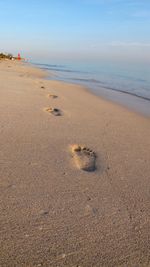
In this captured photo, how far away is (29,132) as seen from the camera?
3559 millimetres

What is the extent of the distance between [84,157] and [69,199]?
0.86 metres

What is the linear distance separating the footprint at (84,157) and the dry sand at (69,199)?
0.21 ft

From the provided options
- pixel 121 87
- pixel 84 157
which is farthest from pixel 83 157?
pixel 121 87

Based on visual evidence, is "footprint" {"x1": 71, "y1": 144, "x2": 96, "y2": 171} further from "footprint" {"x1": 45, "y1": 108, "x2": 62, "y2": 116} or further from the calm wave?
the calm wave

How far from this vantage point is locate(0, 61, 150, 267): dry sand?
1696 mm

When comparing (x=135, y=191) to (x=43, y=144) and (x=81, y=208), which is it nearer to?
(x=81, y=208)

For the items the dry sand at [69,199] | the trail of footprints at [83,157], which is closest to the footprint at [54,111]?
the dry sand at [69,199]

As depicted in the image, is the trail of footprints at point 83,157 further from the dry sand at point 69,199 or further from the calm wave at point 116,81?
the calm wave at point 116,81

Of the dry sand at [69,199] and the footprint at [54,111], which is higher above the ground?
the footprint at [54,111]

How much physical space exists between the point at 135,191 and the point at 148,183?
0.25 meters

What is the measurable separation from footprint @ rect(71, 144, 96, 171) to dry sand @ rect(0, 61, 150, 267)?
0.21 ft

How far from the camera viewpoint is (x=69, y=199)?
2232mm

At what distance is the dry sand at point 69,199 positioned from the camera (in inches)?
66.8

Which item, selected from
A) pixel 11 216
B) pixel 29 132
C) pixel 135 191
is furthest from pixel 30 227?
pixel 29 132
